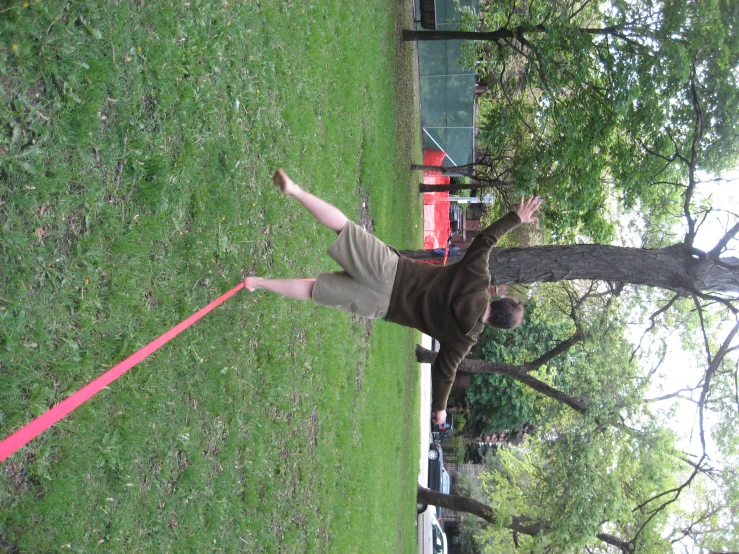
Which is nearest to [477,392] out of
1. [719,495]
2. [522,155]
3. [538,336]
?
[538,336]

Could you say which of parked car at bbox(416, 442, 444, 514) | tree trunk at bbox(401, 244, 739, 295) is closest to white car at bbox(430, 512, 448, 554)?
parked car at bbox(416, 442, 444, 514)

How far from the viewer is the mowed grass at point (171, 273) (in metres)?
3.72

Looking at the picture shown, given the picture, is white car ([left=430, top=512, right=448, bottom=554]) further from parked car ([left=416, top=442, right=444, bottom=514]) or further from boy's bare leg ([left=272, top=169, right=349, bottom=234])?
boy's bare leg ([left=272, top=169, right=349, bottom=234])

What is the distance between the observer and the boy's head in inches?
220

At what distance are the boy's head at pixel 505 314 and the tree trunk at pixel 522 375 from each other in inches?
334

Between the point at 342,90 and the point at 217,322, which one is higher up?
the point at 342,90

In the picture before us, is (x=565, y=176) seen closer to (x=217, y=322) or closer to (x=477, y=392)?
(x=217, y=322)

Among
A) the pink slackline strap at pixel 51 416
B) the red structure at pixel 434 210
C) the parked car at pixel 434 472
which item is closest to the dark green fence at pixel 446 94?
the red structure at pixel 434 210

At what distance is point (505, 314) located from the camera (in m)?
5.61

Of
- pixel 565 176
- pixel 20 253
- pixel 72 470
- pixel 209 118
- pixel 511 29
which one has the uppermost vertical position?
pixel 511 29

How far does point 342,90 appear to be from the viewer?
391 inches

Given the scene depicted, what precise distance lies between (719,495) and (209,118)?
14.1 m

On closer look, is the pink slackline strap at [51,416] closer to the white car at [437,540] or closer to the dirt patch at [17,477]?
the dirt patch at [17,477]

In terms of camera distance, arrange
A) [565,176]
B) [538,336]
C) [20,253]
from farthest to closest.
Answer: [538,336] → [565,176] → [20,253]
